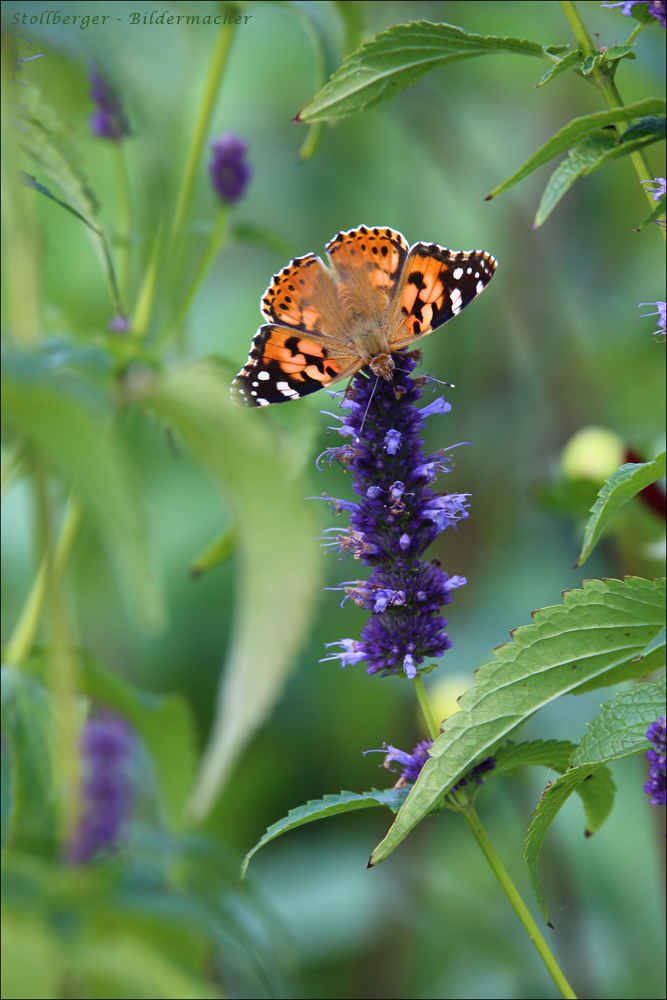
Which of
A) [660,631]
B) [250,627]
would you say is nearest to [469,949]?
[250,627]

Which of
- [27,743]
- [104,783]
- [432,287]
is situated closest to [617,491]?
[432,287]

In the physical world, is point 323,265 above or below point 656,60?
below

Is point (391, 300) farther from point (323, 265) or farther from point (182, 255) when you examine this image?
point (182, 255)

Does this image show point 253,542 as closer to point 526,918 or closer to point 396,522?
point 396,522

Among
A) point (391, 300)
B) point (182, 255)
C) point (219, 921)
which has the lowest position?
point (219, 921)

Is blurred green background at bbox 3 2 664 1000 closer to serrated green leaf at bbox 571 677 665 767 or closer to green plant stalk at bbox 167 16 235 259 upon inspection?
green plant stalk at bbox 167 16 235 259

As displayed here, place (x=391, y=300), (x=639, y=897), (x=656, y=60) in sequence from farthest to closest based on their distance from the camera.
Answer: (x=639, y=897)
(x=656, y=60)
(x=391, y=300)
